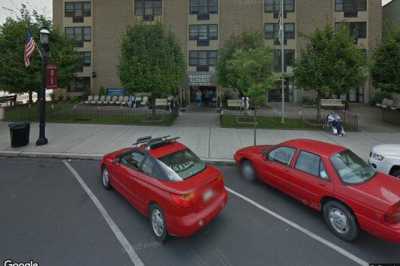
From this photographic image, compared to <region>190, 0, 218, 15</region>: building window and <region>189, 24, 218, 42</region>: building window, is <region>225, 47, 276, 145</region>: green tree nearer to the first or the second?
<region>189, 24, 218, 42</region>: building window

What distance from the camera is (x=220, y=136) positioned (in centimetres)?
1268

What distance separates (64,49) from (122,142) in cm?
979

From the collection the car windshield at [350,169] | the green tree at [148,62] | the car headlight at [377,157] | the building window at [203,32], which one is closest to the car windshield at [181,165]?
the car windshield at [350,169]

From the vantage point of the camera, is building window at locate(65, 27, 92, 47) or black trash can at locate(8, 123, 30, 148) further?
building window at locate(65, 27, 92, 47)

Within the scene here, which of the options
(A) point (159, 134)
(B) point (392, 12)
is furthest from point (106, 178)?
(B) point (392, 12)

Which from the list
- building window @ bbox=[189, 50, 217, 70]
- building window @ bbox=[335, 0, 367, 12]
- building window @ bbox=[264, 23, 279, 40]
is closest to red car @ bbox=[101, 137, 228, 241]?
building window @ bbox=[189, 50, 217, 70]

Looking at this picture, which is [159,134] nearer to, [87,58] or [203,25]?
[203,25]

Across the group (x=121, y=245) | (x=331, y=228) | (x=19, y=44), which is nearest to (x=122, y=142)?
(x=121, y=245)

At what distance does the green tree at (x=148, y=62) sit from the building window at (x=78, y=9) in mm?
21168

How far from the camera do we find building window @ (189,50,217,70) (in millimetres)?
30438

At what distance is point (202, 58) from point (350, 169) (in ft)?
91.0

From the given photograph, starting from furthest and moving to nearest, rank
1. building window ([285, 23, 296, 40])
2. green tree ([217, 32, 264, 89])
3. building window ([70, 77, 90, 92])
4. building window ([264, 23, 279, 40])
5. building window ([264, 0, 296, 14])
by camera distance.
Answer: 1. building window ([70, 77, 90, 92])
2. building window ([264, 23, 279, 40])
3. building window ([285, 23, 296, 40])
4. building window ([264, 0, 296, 14])
5. green tree ([217, 32, 264, 89])

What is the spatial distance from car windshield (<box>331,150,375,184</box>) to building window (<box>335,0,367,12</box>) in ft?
103

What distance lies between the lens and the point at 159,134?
13.1m
